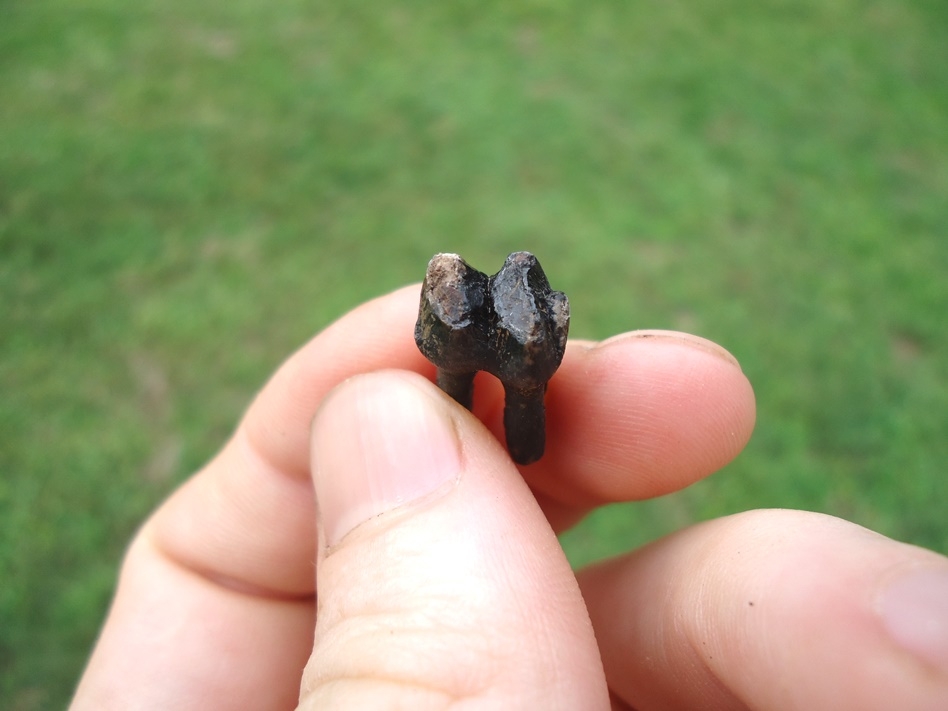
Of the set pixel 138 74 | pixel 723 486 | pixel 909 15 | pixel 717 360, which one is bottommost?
pixel 723 486

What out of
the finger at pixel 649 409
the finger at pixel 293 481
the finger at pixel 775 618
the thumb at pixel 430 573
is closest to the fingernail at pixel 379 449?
the thumb at pixel 430 573

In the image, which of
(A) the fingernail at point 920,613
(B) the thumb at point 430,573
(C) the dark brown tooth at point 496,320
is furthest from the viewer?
(C) the dark brown tooth at point 496,320

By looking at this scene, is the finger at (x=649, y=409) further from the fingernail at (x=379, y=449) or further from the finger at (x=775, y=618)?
the fingernail at (x=379, y=449)

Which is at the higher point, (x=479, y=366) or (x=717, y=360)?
(x=479, y=366)

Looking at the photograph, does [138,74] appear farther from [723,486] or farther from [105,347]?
[723,486]

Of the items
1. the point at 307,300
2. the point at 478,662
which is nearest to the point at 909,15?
the point at 307,300

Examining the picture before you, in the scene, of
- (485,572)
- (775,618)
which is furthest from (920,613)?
(485,572)

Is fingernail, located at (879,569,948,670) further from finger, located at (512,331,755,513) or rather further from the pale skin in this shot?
finger, located at (512,331,755,513)

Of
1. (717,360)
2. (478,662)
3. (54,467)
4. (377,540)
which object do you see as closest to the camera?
(478,662)
